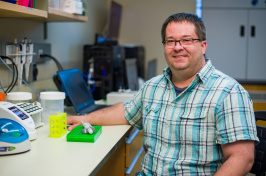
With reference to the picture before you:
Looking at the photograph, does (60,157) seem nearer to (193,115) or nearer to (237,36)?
(193,115)

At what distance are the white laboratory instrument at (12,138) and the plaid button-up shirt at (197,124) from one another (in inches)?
22.9

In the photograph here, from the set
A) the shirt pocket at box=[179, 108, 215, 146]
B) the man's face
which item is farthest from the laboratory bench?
the man's face

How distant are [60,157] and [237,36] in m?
3.25

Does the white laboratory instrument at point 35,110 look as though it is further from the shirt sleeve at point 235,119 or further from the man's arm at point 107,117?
the shirt sleeve at point 235,119

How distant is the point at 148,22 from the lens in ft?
14.1

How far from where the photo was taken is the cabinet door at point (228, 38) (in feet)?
12.8

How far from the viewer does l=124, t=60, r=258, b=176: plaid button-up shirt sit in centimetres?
131

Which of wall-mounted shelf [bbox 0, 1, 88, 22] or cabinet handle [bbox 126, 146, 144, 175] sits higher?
wall-mounted shelf [bbox 0, 1, 88, 22]

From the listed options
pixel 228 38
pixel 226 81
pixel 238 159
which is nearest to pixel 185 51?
pixel 226 81

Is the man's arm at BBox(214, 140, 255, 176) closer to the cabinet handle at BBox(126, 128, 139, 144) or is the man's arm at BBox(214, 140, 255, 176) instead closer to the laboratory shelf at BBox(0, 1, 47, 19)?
the cabinet handle at BBox(126, 128, 139, 144)

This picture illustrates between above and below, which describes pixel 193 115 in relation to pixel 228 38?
below

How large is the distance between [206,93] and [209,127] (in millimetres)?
155

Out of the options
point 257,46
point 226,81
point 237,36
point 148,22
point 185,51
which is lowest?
point 226,81

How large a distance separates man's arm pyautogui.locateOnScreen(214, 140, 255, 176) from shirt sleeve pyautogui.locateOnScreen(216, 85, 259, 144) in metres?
0.03
